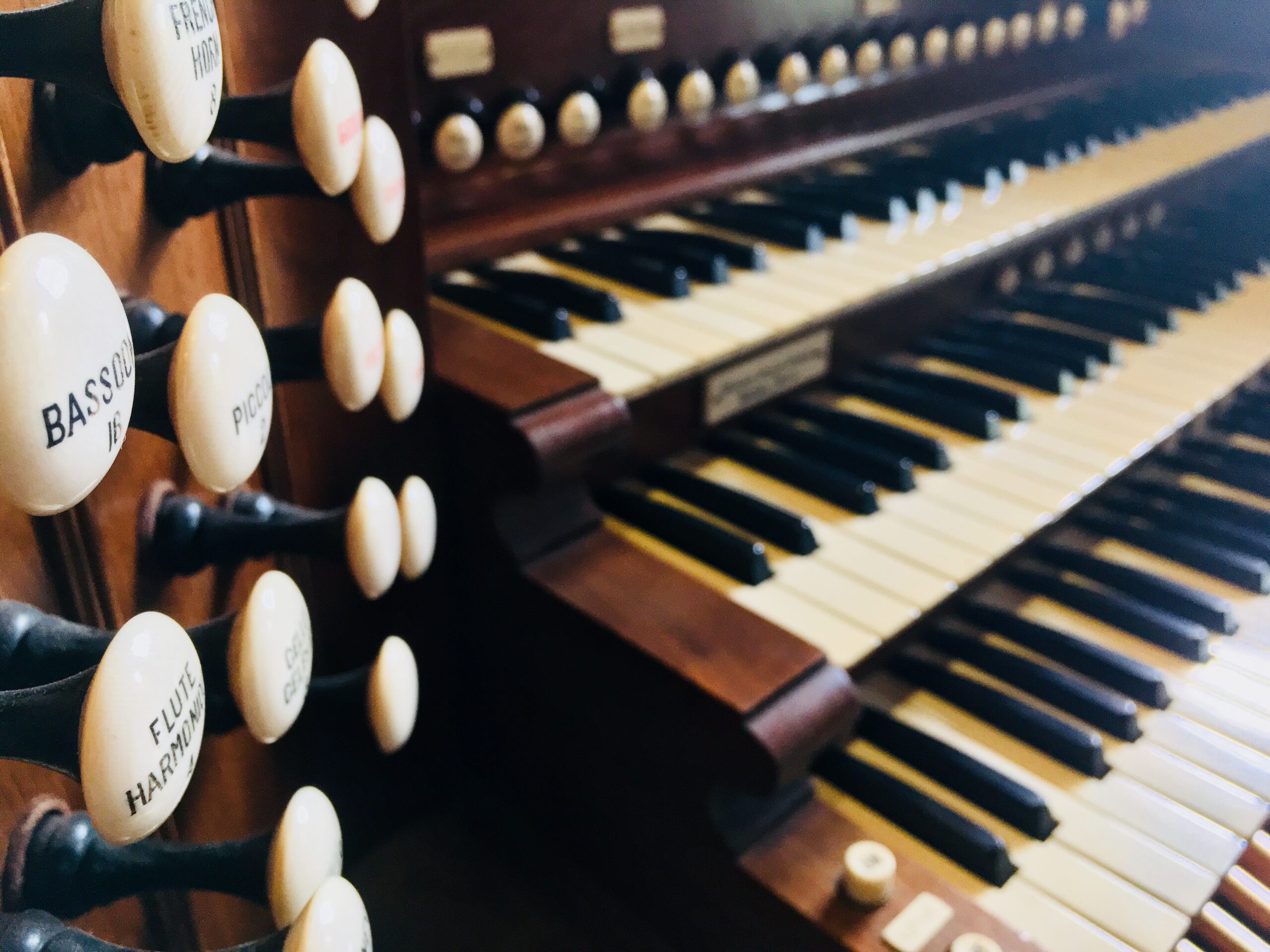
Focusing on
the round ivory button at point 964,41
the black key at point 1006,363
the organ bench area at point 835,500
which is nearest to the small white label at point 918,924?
the organ bench area at point 835,500

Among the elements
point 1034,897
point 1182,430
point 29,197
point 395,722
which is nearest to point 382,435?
point 395,722

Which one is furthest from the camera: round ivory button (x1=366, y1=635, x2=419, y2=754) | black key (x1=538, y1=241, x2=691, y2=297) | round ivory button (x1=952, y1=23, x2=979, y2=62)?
round ivory button (x1=952, y1=23, x2=979, y2=62)

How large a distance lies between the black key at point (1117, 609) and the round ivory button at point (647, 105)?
701 mm

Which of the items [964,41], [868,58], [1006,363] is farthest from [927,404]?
[964,41]

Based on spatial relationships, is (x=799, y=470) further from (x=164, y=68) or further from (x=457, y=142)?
(x=164, y=68)

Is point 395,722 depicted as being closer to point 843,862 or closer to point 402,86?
point 843,862

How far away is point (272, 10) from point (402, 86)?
125 millimetres

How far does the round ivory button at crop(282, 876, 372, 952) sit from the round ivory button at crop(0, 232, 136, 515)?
227 millimetres

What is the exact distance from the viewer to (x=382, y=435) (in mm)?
944

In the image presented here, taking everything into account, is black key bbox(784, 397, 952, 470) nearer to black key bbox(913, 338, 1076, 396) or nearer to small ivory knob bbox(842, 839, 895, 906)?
black key bbox(913, 338, 1076, 396)

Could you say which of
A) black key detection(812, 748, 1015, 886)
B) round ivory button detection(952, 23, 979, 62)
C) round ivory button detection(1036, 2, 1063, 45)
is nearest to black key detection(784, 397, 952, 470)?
black key detection(812, 748, 1015, 886)

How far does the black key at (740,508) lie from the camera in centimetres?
98

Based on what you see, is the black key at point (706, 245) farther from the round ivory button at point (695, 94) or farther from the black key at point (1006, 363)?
the black key at point (1006, 363)

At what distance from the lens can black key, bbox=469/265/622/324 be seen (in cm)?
111
